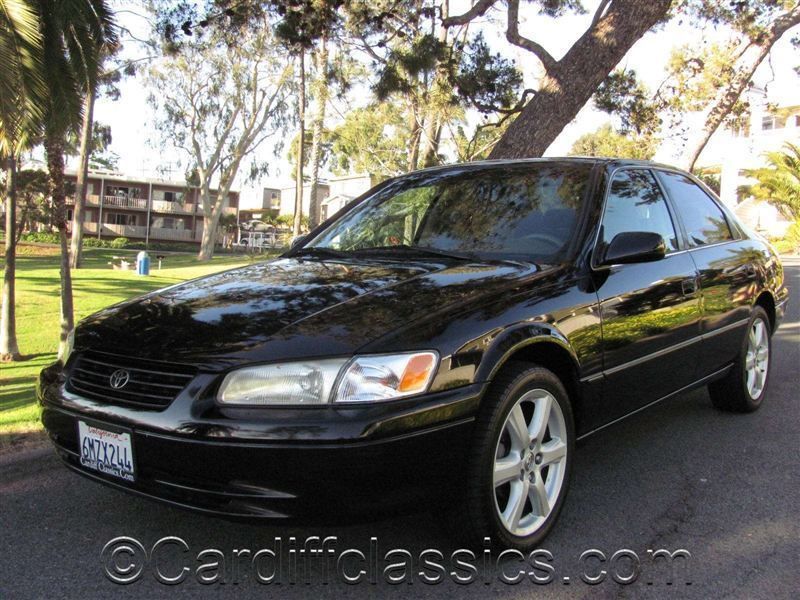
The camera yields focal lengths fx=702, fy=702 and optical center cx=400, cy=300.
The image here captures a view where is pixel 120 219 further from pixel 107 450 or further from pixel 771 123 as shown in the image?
pixel 107 450

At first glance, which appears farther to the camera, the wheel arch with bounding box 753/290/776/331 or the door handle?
the wheel arch with bounding box 753/290/776/331

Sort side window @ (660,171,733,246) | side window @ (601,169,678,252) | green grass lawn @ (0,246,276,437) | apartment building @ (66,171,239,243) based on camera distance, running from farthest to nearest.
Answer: apartment building @ (66,171,239,243)
green grass lawn @ (0,246,276,437)
side window @ (660,171,733,246)
side window @ (601,169,678,252)

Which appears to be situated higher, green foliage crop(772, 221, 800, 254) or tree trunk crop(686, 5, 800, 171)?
tree trunk crop(686, 5, 800, 171)

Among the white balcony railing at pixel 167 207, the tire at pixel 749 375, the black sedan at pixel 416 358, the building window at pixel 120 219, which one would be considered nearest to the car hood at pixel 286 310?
the black sedan at pixel 416 358

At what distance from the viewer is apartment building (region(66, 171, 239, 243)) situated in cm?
6016

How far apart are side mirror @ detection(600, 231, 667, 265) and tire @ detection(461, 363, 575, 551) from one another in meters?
0.73

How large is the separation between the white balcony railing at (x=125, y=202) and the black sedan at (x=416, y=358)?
203ft

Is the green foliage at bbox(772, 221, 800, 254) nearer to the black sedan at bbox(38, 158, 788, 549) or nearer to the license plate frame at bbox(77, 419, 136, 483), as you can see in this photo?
the black sedan at bbox(38, 158, 788, 549)

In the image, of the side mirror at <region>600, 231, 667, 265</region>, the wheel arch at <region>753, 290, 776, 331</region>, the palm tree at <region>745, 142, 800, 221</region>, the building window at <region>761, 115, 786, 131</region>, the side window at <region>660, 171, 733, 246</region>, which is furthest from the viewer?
the building window at <region>761, 115, 786, 131</region>

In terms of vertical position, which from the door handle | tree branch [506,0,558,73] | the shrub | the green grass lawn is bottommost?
the shrub

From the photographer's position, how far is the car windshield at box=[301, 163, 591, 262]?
11.5 feet

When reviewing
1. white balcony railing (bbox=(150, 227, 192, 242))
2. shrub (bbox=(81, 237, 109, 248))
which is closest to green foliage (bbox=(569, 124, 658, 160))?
white balcony railing (bbox=(150, 227, 192, 242))

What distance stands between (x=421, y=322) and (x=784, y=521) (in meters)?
2.04

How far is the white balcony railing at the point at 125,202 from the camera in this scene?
60438 mm
